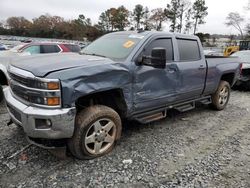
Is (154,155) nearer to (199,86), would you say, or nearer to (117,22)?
(199,86)

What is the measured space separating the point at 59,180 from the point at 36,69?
1420 millimetres

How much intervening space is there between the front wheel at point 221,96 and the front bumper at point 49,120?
13.5 ft

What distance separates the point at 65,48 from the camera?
943 centimetres

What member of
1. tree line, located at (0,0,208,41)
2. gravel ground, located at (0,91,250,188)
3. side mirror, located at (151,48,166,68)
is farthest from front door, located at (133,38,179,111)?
tree line, located at (0,0,208,41)

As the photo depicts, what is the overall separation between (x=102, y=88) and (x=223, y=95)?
13.3 ft

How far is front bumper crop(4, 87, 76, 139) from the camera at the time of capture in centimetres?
288

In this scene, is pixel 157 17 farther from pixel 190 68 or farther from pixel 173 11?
pixel 190 68

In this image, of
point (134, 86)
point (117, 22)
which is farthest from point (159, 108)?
point (117, 22)

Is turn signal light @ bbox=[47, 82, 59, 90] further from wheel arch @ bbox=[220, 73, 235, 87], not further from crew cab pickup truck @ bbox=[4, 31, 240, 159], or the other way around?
wheel arch @ bbox=[220, 73, 235, 87]

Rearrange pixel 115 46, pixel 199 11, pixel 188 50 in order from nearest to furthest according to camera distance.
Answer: pixel 115 46 → pixel 188 50 → pixel 199 11

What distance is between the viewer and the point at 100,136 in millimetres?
3480

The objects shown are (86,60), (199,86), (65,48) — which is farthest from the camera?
(65,48)

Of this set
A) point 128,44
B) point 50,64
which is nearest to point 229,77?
point 128,44

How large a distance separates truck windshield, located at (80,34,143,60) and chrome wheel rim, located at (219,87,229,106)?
10.1 ft
